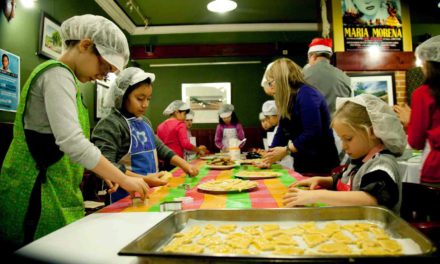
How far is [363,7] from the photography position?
5.07 meters

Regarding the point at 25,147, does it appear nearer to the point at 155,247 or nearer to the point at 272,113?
the point at 155,247

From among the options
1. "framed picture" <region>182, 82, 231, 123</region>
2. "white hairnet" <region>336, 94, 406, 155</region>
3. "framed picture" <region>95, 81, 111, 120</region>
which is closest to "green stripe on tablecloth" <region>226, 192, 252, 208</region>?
"white hairnet" <region>336, 94, 406, 155</region>

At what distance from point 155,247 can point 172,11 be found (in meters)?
6.25

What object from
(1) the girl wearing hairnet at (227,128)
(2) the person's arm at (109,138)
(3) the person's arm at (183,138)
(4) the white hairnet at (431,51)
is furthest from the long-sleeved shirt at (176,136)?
(4) the white hairnet at (431,51)

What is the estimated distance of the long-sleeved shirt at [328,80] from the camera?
3197mm

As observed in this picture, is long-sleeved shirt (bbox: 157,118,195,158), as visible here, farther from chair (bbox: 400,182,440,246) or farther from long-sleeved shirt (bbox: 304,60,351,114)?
chair (bbox: 400,182,440,246)

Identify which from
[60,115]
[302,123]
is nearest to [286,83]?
[302,123]

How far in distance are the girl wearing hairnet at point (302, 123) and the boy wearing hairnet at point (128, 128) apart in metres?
0.86

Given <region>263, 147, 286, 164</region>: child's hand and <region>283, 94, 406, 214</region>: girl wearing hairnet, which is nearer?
<region>283, 94, 406, 214</region>: girl wearing hairnet

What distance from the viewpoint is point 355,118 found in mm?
1496

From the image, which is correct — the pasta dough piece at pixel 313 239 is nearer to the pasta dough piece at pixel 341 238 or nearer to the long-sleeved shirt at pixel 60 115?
the pasta dough piece at pixel 341 238

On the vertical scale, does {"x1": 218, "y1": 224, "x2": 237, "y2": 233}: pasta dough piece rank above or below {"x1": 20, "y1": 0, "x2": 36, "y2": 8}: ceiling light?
below

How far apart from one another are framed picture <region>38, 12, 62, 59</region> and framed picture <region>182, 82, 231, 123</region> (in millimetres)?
4540

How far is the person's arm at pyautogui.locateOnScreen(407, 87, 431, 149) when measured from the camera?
7.97ft
